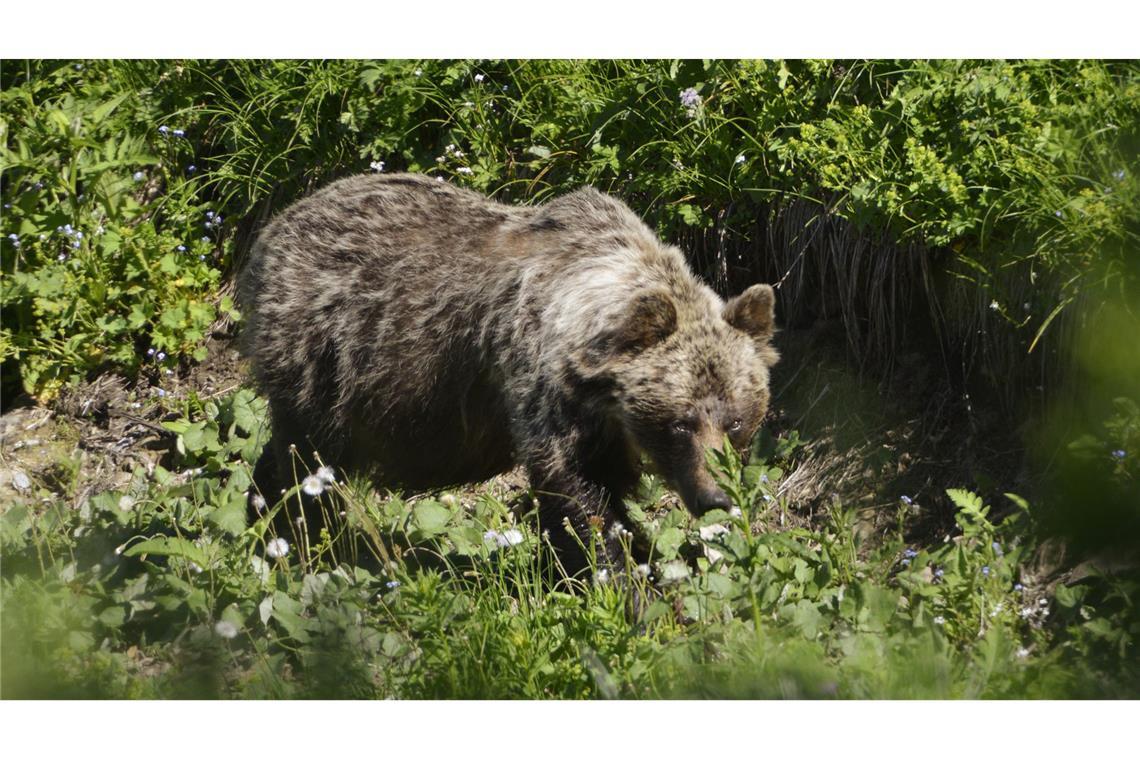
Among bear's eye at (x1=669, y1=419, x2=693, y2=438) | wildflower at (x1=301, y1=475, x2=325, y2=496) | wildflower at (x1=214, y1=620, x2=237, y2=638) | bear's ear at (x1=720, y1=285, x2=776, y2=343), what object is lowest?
wildflower at (x1=214, y1=620, x2=237, y2=638)

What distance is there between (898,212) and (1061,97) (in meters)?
0.80

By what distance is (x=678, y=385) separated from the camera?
4922 mm

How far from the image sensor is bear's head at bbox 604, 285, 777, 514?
A: 489 cm

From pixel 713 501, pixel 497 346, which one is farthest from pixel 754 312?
pixel 497 346

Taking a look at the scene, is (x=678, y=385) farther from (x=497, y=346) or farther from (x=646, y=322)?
(x=497, y=346)

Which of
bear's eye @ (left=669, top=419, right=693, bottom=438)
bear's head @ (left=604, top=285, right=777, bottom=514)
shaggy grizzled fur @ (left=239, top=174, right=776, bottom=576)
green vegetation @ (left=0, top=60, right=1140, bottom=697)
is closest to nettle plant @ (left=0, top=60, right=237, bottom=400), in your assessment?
green vegetation @ (left=0, top=60, right=1140, bottom=697)

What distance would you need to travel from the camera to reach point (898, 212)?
5.48 meters

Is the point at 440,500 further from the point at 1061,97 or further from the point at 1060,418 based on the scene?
the point at 1061,97

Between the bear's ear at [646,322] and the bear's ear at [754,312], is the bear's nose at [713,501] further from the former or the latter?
the bear's ear at [754,312]

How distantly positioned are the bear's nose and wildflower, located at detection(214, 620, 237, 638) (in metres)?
1.73

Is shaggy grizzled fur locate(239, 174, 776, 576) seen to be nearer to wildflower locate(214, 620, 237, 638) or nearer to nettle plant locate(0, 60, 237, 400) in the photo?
wildflower locate(214, 620, 237, 638)

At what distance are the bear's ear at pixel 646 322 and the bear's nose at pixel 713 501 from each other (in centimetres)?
62

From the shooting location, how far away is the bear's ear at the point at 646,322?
15.9 ft

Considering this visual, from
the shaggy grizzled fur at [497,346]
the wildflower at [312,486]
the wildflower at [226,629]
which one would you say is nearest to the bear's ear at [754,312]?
the shaggy grizzled fur at [497,346]
